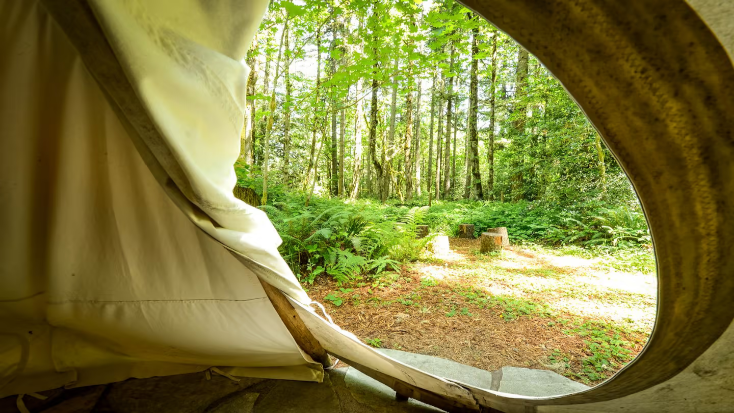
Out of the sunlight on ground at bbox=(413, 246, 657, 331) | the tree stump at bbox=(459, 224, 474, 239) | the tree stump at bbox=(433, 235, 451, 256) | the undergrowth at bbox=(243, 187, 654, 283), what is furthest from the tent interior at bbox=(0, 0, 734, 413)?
the tree stump at bbox=(459, 224, 474, 239)

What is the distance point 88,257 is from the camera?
1.46 meters

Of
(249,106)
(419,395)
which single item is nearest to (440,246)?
(419,395)

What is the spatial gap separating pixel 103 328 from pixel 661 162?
2528 millimetres

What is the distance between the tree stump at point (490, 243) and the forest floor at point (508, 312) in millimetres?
1023

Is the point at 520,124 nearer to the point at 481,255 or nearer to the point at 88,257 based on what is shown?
the point at 481,255

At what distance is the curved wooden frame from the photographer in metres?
0.62

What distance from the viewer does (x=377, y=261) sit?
4863mm

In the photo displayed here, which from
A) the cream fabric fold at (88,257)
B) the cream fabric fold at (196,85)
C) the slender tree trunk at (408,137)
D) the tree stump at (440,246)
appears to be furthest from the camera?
the slender tree trunk at (408,137)

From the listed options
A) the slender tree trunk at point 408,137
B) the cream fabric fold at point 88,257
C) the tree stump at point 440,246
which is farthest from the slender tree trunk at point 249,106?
the slender tree trunk at point 408,137

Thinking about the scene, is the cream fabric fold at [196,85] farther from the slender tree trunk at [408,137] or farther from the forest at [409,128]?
the slender tree trunk at [408,137]

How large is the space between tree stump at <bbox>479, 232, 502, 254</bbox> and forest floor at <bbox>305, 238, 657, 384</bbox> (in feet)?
3.36

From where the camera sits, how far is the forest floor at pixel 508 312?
2824 mm

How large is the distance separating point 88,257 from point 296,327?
111cm

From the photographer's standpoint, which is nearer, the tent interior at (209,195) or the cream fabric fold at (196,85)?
the tent interior at (209,195)
